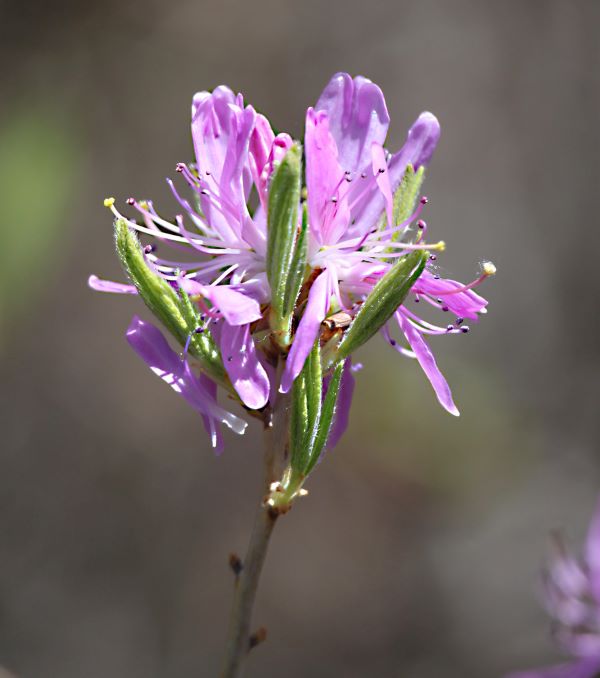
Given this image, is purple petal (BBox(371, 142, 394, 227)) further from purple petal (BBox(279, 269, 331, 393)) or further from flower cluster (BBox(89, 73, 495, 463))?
purple petal (BBox(279, 269, 331, 393))

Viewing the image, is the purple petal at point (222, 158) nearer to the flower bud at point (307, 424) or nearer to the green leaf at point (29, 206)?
the flower bud at point (307, 424)

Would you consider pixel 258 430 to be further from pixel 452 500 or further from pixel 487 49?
pixel 487 49

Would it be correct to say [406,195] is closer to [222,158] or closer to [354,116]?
[354,116]

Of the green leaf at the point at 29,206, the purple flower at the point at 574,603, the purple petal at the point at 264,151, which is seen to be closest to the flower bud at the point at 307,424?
the purple petal at the point at 264,151

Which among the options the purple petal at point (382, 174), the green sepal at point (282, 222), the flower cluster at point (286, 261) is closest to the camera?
the green sepal at point (282, 222)

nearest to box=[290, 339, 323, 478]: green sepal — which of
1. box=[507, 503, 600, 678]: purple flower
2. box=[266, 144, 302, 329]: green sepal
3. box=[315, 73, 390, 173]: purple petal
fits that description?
box=[266, 144, 302, 329]: green sepal

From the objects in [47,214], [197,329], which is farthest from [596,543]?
[47,214]

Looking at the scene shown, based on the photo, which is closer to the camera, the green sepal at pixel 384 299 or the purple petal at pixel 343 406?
the green sepal at pixel 384 299
